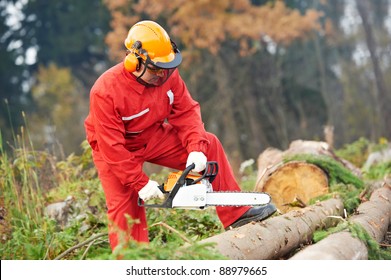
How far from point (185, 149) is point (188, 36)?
13.5 metres

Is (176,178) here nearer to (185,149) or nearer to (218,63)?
(185,149)

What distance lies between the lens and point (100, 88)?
4645mm

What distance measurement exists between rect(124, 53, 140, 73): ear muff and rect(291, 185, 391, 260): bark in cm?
177

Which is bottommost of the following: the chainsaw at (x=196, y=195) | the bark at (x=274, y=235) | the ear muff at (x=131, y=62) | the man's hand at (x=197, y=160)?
the bark at (x=274, y=235)

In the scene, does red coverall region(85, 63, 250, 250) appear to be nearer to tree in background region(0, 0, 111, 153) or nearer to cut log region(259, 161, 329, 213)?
cut log region(259, 161, 329, 213)

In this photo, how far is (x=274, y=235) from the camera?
14.7 ft

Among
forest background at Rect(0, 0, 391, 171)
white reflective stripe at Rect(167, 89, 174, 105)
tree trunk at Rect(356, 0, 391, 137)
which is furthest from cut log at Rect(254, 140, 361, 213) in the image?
tree trunk at Rect(356, 0, 391, 137)

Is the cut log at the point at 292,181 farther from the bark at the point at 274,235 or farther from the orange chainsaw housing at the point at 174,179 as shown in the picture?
the orange chainsaw housing at the point at 174,179

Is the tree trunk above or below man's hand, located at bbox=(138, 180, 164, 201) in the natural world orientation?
below

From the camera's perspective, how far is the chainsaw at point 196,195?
4.51 meters

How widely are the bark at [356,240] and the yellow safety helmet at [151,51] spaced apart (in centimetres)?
164

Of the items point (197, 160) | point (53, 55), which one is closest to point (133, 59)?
point (197, 160)

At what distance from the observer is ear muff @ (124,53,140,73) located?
4617 mm

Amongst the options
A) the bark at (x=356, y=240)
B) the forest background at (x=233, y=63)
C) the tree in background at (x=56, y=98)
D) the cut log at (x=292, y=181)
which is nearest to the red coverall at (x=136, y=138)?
the bark at (x=356, y=240)
